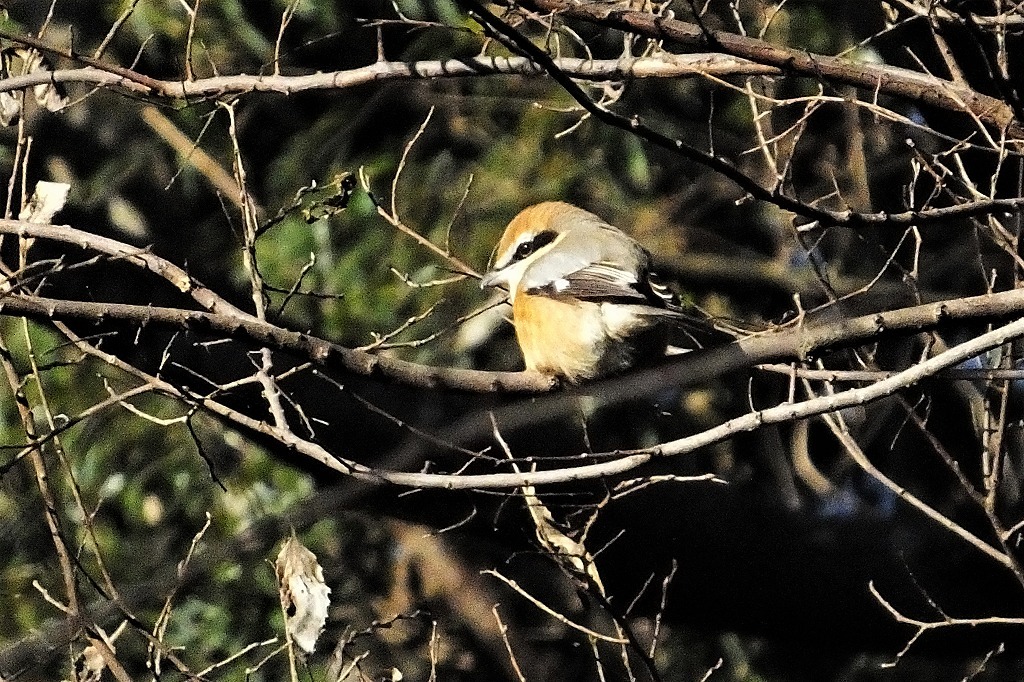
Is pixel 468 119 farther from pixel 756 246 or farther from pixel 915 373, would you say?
pixel 915 373

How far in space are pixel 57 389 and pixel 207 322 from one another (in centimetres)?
198

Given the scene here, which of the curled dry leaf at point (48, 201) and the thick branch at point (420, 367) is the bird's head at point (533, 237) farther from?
the curled dry leaf at point (48, 201)

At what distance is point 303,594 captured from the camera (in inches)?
96.6

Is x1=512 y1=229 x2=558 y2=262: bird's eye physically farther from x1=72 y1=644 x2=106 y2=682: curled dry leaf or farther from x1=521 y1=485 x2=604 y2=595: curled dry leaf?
x1=72 y1=644 x2=106 y2=682: curled dry leaf

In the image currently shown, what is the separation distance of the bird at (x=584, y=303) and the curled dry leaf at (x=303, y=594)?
787 mm

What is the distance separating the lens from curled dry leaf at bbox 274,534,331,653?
2.42m

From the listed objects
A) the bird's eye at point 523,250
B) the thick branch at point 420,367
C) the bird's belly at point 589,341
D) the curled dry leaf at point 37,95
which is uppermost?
the curled dry leaf at point 37,95

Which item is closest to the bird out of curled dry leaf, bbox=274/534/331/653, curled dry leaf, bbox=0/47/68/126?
curled dry leaf, bbox=274/534/331/653

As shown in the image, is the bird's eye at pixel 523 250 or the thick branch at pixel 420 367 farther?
the bird's eye at pixel 523 250

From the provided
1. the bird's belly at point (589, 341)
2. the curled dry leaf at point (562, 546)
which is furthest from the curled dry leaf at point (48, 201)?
the bird's belly at point (589, 341)

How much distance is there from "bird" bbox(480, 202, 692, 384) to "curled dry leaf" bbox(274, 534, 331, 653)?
79cm

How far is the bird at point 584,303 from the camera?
9.66ft

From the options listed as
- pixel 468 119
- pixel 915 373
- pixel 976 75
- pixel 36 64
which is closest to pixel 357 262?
pixel 468 119

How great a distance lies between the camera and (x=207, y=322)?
84.9 inches
